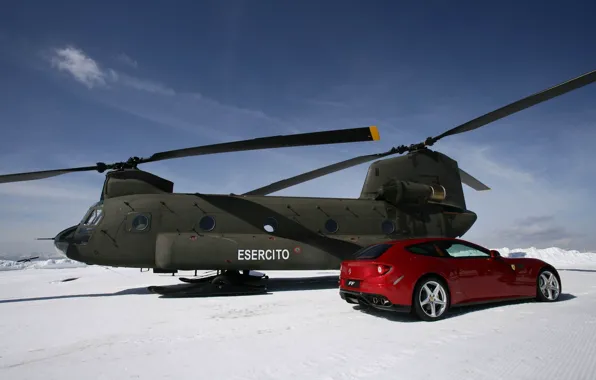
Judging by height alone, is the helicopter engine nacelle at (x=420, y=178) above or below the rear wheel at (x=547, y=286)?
above

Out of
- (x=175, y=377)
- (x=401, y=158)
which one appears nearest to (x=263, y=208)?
(x=401, y=158)

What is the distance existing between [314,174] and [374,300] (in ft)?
20.9

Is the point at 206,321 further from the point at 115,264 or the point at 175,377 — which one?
the point at 115,264

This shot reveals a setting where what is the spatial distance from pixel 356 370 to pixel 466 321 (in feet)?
8.46

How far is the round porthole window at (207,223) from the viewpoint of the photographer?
912cm

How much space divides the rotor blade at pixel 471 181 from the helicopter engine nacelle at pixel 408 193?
1.61m

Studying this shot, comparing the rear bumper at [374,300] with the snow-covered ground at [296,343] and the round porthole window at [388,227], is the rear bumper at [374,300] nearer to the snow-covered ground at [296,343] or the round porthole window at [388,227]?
the snow-covered ground at [296,343]

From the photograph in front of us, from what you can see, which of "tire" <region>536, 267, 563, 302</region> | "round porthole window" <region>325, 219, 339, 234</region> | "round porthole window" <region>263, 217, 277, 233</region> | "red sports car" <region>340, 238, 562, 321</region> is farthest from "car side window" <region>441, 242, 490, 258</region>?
"round porthole window" <region>263, 217, 277, 233</region>

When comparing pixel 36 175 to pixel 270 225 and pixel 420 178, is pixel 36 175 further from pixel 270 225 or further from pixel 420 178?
pixel 420 178

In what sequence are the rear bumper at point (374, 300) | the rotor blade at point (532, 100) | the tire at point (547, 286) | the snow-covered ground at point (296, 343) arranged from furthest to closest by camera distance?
the rotor blade at point (532, 100), the tire at point (547, 286), the rear bumper at point (374, 300), the snow-covered ground at point (296, 343)

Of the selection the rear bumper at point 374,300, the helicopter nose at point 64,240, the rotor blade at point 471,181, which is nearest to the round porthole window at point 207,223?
the helicopter nose at point 64,240

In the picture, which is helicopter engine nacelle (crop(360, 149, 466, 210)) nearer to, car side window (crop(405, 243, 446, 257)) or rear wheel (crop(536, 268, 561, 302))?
rear wheel (crop(536, 268, 561, 302))

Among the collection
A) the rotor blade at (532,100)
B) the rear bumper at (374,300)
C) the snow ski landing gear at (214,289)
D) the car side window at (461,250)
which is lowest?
the snow ski landing gear at (214,289)

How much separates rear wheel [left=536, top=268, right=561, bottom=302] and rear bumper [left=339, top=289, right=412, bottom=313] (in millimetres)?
3085
